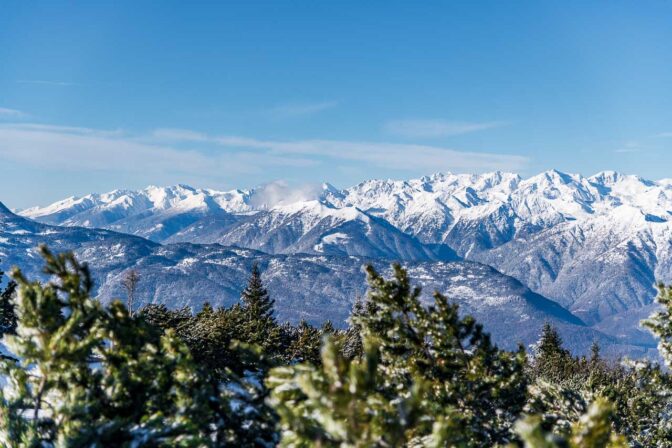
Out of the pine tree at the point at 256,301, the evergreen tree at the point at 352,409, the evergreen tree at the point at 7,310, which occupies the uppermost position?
the evergreen tree at the point at 352,409

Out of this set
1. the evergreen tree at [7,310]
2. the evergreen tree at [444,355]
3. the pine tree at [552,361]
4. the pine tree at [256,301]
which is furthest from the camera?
the pine tree at [256,301]

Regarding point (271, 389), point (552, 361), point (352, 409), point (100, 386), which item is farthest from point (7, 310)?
point (552, 361)

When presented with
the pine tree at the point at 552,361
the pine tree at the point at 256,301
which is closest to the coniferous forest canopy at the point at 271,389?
the pine tree at the point at 552,361

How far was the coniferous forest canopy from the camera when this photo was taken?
8.48 m

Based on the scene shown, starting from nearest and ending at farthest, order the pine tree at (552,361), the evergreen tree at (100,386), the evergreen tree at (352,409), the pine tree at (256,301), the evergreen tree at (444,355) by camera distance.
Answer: the evergreen tree at (352,409)
the evergreen tree at (100,386)
the evergreen tree at (444,355)
the pine tree at (552,361)
the pine tree at (256,301)

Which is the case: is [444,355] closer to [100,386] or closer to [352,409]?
[352,409]

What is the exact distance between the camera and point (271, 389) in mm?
14625

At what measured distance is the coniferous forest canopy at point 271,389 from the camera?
27.8 feet

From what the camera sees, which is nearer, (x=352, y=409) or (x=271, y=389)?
(x=352, y=409)

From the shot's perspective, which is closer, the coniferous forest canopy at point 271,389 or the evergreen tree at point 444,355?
the coniferous forest canopy at point 271,389

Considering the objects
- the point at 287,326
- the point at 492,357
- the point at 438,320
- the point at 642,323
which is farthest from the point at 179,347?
the point at 287,326

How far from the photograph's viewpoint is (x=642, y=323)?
22500 millimetres

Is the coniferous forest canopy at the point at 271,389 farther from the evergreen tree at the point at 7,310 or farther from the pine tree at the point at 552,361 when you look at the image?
the pine tree at the point at 552,361

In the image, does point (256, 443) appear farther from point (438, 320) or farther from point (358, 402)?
point (438, 320)
